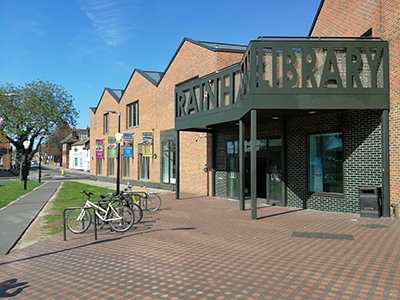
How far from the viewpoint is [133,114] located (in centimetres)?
3192

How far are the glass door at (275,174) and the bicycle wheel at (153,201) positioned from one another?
518 centimetres

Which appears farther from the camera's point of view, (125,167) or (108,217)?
(125,167)

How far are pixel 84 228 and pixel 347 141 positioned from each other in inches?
380

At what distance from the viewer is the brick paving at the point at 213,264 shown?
4.98m

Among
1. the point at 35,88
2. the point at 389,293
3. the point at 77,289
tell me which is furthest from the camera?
the point at 35,88

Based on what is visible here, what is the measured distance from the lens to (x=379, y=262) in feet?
20.1

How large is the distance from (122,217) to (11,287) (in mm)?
4047

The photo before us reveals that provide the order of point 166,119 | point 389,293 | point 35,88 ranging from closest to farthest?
point 389,293, point 166,119, point 35,88

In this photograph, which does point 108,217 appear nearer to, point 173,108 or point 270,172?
point 270,172

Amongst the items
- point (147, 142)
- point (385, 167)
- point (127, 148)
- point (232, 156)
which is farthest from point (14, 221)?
point (127, 148)

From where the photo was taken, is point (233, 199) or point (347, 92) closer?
point (347, 92)

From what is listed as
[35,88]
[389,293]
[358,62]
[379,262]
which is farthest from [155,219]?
[35,88]

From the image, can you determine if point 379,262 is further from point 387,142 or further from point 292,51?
point 292,51

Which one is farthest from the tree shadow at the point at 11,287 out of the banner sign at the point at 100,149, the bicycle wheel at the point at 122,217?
the banner sign at the point at 100,149
